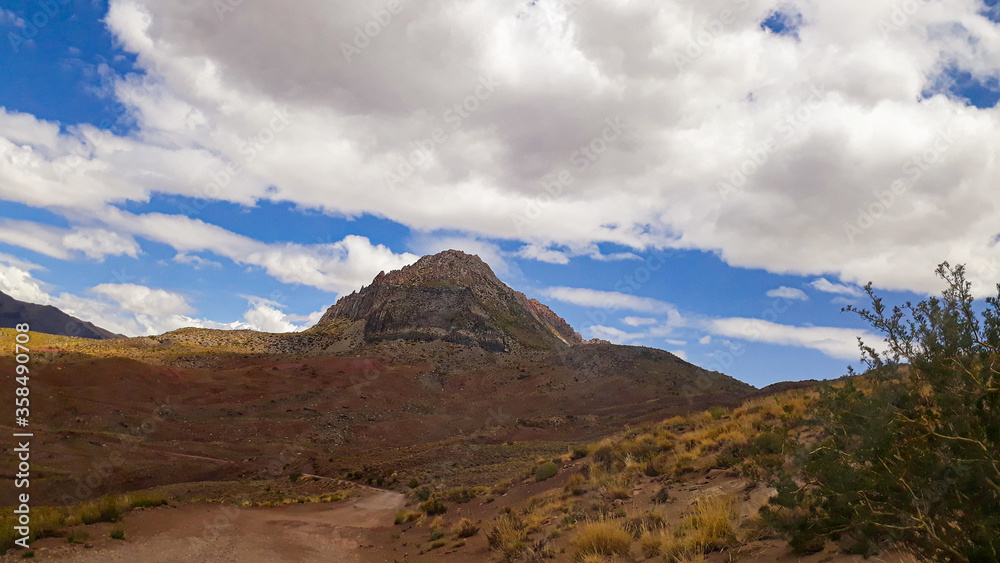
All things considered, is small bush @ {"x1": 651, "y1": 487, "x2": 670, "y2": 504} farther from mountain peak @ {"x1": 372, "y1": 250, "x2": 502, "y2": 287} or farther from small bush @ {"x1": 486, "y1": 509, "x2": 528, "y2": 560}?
mountain peak @ {"x1": 372, "y1": 250, "x2": 502, "y2": 287}

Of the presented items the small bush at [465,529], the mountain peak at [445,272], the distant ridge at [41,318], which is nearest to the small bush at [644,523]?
the small bush at [465,529]

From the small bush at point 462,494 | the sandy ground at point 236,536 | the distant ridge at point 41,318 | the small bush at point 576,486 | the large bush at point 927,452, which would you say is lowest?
the sandy ground at point 236,536

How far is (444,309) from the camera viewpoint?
350ft

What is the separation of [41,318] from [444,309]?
15341 centimetres

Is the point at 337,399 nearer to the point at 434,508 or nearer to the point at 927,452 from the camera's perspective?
the point at 434,508

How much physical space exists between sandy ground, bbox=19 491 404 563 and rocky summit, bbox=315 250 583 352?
76.2 metres

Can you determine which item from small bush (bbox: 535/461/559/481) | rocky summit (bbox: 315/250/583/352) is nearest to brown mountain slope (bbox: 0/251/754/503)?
rocky summit (bbox: 315/250/583/352)

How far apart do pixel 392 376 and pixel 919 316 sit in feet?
220

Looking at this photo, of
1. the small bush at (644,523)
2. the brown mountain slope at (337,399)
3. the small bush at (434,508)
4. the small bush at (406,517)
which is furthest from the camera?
the brown mountain slope at (337,399)

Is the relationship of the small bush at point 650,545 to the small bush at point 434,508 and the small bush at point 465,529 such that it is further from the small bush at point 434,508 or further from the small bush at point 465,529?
the small bush at point 434,508

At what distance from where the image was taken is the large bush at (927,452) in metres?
4.45

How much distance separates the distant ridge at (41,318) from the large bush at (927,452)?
642 ft

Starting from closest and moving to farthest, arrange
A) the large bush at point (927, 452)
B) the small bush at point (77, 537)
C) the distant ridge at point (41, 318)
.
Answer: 1. the large bush at point (927, 452)
2. the small bush at point (77, 537)
3. the distant ridge at point (41, 318)

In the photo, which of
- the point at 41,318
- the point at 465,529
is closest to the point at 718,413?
the point at 465,529
